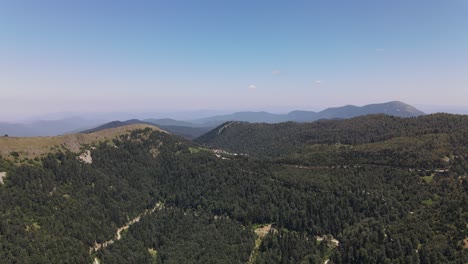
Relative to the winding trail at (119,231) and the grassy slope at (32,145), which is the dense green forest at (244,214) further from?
the grassy slope at (32,145)

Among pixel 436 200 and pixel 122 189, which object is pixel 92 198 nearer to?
pixel 122 189

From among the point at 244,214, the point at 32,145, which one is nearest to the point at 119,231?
the point at 244,214

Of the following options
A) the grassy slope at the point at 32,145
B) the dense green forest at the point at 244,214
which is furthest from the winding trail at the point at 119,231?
the grassy slope at the point at 32,145

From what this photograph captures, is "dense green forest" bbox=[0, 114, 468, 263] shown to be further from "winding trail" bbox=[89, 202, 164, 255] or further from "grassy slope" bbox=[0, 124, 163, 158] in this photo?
"grassy slope" bbox=[0, 124, 163, 158]

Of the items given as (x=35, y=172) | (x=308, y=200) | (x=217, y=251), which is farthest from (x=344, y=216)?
(x=35, y=172)

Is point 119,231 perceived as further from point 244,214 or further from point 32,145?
point 32,145

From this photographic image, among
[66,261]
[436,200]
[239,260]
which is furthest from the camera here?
[436,200]

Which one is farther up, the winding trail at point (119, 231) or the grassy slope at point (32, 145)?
the grassy slope at point (32, 145)

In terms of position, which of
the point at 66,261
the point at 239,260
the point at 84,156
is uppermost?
the point at 84,156

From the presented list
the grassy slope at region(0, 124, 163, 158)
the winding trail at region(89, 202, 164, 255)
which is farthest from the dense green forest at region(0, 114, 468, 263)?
the grassy slope at region(0, 124, 163, 158)
